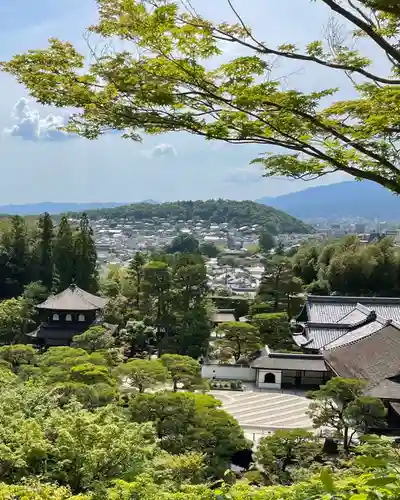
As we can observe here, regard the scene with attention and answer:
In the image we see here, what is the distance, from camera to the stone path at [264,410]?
15.4m

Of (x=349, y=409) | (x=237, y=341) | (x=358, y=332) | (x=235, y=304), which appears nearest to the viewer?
(x=349, y=409)

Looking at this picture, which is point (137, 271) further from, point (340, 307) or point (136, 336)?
point (340, 307)

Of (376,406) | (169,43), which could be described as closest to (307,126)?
(169,43)

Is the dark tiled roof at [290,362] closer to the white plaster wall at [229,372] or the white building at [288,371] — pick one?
the white building at [288,371]

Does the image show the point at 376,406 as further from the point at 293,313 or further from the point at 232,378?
the point at 293,313

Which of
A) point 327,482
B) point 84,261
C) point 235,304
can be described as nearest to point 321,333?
point 235,304

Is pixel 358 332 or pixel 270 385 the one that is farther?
pixel 358 332

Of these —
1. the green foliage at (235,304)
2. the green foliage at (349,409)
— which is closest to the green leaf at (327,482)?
the green foliage at (349,409)

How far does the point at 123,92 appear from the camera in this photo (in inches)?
151

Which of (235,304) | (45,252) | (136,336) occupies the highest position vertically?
(45,252)

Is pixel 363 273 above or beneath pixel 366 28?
beneath

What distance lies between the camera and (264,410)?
1694 cm

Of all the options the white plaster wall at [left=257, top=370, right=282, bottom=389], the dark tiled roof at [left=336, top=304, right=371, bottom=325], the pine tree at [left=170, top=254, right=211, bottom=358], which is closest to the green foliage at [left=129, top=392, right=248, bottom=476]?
the white plaster wall at [left=257, top=370, right=282, bottom=389]

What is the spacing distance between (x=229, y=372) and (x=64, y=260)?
41.4ft
